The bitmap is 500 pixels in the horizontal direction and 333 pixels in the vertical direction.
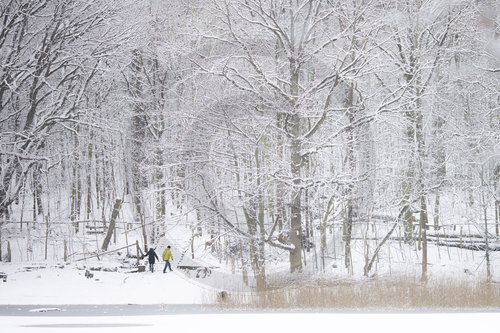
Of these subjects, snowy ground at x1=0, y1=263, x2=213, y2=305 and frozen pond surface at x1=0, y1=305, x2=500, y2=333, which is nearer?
frozen pond surface at x1=0, y1=305, x2=500, y2=333

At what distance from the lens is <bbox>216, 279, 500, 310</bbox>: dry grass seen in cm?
1256

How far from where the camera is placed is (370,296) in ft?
42.4

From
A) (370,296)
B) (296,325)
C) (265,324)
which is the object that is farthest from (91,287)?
(296,325)

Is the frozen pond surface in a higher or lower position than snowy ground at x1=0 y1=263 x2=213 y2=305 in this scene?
higher

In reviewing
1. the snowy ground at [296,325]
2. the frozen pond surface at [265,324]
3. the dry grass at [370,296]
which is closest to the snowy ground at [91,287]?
the dry grass at [370,296]

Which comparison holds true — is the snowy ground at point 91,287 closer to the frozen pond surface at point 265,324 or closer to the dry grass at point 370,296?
the dry grass at point 370,296

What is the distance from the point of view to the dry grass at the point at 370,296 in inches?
495

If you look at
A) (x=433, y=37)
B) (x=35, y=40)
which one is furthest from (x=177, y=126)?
(x=433, y=37)

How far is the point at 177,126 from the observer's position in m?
17.1

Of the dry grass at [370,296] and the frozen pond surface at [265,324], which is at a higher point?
the frozen pond surface at [265,324]

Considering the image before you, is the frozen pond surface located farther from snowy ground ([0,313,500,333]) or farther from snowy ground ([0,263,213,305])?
snowy ground ([0,263,213,305])

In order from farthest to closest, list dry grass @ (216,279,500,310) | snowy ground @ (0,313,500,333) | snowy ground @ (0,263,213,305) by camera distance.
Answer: snowy ground @ (0,263,213,305) → dry grass @ (216,279,500,310) → snowy ground @ (0,313,500,333)

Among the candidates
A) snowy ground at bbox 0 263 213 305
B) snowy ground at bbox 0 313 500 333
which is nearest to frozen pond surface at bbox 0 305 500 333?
snowy ground at bbox 0 313 500 333

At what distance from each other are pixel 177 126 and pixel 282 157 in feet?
14.2
